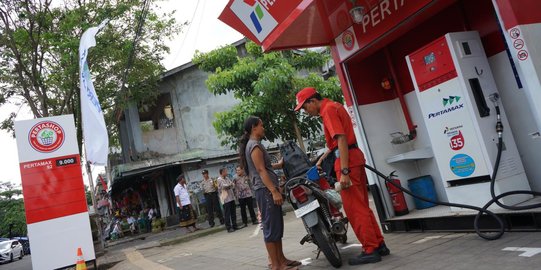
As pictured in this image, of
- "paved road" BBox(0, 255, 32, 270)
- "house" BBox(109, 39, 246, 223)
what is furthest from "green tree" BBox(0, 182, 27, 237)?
"house" BBox(109, 39, 246, 223)

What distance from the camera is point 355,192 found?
4.34m

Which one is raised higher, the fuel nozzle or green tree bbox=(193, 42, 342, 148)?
green tree bbox=(193, 42, 342, 148)

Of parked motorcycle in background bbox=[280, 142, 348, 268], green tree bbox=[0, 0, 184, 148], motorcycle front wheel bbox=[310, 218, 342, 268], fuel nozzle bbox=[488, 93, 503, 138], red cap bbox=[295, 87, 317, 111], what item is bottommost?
motorcycle front wheel bbox=[310, 218, 342, 268]

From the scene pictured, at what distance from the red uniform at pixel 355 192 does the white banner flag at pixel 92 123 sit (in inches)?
221

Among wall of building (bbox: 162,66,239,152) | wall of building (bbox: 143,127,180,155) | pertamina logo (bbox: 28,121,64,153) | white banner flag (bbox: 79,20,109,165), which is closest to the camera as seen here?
pertamina logo (bbox: 28,121,64,153)

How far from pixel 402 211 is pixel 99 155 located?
19.4ft

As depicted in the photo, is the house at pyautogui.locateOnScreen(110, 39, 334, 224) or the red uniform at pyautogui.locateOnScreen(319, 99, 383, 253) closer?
the red uniform at pyautogui.locateOnScreen(319, 99, 383, 253)

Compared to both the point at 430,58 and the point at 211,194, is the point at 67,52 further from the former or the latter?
the point at 430,58

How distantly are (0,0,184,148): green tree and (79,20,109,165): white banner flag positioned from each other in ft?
9.04

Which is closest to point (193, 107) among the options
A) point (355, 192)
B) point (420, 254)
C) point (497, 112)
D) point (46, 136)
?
point (46, 136)

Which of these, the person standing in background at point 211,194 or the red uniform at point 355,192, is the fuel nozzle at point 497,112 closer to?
the red uniform at point 355,192

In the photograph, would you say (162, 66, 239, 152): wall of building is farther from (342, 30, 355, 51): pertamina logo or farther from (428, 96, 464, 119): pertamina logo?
(428, 96, 464, 119): pertamina logo

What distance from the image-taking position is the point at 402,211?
581 centimetres

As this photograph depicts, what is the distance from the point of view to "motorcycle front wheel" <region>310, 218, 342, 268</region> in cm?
428
